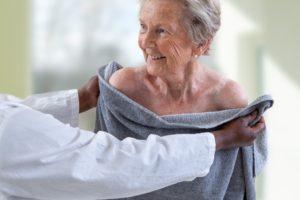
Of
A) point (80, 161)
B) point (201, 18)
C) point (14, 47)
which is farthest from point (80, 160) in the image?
point (14, 47)

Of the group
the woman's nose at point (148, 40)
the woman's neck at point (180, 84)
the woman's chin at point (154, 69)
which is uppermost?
the woman's nose at point (148, 40)

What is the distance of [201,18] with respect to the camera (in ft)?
3.61

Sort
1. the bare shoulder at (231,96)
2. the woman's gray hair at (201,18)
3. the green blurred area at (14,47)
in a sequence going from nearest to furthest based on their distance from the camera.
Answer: the woman's gray hair at (201,18)
the bare shoulder at (231,96)
the green blurred area at (14,47)

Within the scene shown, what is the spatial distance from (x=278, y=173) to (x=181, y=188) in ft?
5.19

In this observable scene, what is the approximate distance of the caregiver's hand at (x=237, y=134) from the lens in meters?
1.11

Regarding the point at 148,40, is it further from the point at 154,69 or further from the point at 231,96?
the point at 231,96

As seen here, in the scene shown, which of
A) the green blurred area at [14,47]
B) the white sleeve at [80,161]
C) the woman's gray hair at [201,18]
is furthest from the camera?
the green blurred area at [14,47]

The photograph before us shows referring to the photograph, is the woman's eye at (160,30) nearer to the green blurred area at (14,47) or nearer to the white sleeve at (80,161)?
the white sleeve at (80,161)

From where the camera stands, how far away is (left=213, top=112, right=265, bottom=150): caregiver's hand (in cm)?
111

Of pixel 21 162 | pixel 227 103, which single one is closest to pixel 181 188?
pixel 227 103

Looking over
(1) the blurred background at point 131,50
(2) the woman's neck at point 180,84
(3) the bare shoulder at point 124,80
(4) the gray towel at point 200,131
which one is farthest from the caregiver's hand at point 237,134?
(1) the blurred background at point 131,50

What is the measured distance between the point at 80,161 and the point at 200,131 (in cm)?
29

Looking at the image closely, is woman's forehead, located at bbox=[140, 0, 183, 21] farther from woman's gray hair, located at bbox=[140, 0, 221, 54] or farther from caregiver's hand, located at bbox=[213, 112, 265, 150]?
caregiver's hand, located at bbox=[213, 112, 265, 150]

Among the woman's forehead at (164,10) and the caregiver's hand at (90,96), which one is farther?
the caregiver's hand at (90,96)
